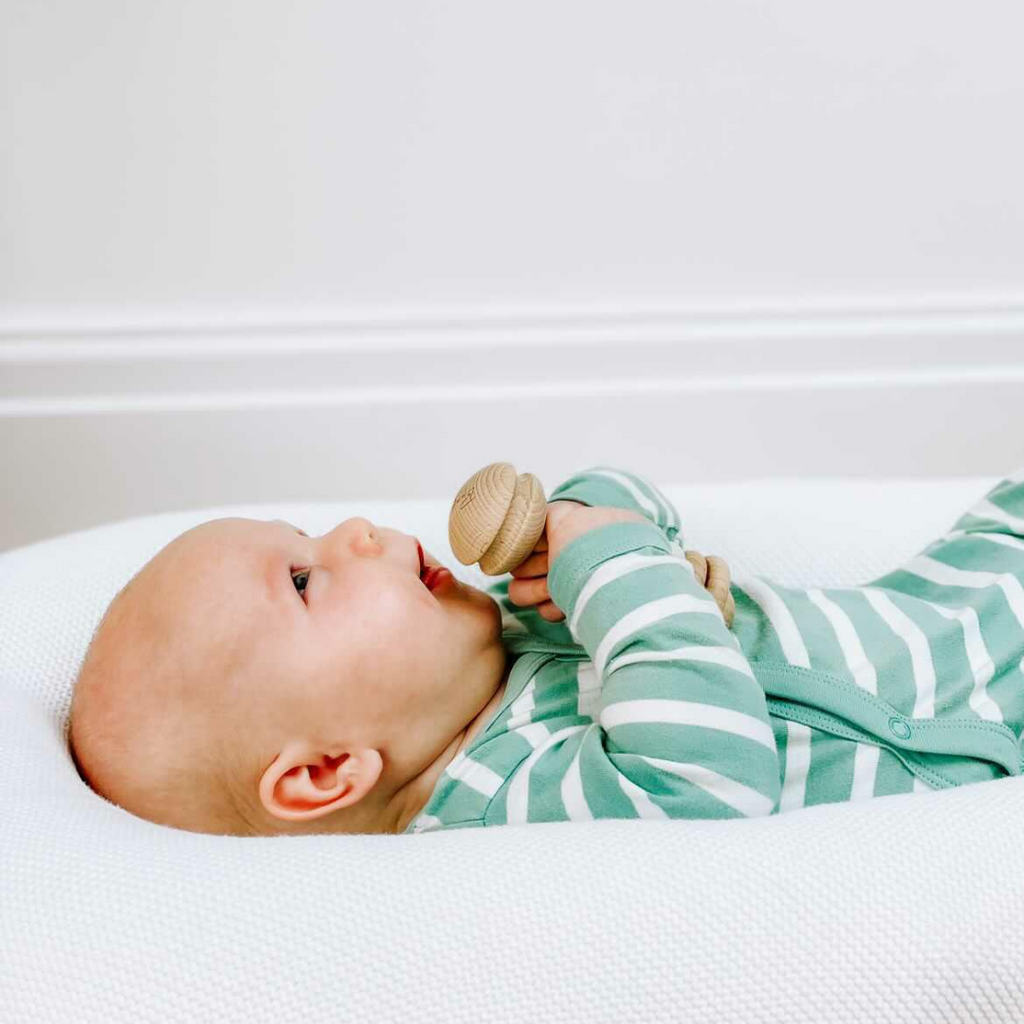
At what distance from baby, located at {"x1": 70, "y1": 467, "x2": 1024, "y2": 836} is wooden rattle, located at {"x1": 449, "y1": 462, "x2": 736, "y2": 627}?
1.4 inches

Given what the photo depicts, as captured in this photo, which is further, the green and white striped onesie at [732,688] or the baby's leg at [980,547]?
the baby's leg at [980,547]

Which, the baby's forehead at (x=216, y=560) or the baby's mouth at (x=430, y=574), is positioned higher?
the baby's forehead at (x=216, y=560)

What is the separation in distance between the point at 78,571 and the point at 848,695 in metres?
0.63

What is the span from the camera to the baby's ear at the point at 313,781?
778mm

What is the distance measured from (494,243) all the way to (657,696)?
753 millimetres

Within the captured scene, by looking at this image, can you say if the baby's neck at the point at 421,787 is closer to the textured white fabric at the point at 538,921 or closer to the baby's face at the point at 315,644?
the baby's face at the point at 315,644

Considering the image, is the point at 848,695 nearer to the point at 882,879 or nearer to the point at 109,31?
the point at 882,879

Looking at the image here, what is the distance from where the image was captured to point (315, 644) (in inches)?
30.7

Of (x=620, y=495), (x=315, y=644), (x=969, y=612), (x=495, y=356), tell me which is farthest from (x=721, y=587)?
(x=495, y=356)

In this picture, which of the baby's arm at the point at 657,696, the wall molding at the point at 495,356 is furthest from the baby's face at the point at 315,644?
the wall molding at the point at 495,356

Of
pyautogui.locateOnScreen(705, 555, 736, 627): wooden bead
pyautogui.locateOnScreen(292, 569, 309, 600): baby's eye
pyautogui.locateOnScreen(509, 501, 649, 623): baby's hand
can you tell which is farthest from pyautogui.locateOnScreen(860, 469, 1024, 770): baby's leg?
pyautogui.locateOnScreen(292, 569, 309, 600): baby's eye

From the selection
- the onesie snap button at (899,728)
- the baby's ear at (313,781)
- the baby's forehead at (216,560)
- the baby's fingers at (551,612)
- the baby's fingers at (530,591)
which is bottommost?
the baby's ear at (313,781)

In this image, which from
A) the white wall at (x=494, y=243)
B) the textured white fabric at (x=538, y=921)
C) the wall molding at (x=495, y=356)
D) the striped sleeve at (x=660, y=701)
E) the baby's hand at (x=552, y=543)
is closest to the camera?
the textured white fabric at (x=538, y=921)

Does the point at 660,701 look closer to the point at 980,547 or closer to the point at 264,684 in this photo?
the point at 264,684
